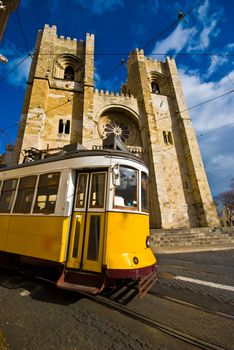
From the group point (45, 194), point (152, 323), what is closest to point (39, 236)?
point (45, 194)

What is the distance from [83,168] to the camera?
12.4 feet

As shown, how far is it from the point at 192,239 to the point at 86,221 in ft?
33.5

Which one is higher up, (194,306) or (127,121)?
(127,121)

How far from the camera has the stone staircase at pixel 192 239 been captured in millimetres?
10523

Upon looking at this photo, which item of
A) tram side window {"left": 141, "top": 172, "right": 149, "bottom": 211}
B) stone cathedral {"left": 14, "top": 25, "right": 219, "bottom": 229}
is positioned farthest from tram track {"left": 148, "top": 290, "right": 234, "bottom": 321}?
stone cathedral {"left": 14, "top": 25, "right": 219, "bottom": 229}

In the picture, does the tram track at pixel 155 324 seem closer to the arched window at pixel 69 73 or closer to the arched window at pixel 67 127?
the arched window at pixel 67 127

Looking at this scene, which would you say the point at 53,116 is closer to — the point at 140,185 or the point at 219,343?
the point at 140,185

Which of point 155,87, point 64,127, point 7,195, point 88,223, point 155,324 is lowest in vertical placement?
point 155,324

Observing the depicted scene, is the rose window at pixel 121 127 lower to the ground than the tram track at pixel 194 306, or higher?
higher

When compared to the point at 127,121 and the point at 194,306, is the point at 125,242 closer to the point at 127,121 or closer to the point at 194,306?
the point at 194,306

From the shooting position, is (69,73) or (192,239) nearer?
(192,239)

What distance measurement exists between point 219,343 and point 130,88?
997 inches

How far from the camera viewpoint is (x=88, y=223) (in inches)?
137

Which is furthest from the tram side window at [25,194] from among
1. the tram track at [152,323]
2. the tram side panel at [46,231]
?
the tram track at [152,323]
